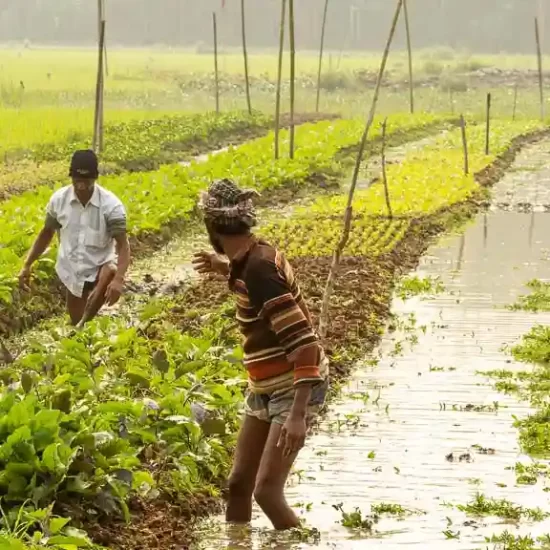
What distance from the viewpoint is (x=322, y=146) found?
90.6ft

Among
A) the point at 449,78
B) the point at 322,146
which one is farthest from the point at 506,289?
the point at 449,78

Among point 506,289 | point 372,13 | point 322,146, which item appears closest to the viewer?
point 506,289

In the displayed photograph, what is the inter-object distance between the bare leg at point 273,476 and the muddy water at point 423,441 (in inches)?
18.0

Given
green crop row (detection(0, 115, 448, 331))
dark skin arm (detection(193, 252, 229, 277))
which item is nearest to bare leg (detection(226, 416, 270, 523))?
dark skin arm (detection(193, 252, 229, 277))

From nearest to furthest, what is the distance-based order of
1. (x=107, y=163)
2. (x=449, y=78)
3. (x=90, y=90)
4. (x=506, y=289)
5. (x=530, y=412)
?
(x=530, y=412) → (x=506, y=289) → (x=107, y=163) → (x=90, y=90) → (x=449, y=78)

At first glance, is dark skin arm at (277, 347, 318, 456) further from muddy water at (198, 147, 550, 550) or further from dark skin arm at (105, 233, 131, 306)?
dark skin arm at (105, 233, 131, 306)

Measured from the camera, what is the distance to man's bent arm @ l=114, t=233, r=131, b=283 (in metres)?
7.61

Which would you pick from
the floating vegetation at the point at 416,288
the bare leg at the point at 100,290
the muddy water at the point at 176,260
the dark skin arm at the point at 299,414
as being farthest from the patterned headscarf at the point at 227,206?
the muddy water at the point at 176,260

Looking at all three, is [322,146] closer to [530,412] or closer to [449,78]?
[530,412]

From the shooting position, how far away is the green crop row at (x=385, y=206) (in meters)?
15.3

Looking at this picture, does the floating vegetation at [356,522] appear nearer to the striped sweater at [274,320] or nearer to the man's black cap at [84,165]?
the striped sweater at [274,320]

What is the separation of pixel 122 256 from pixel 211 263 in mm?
2502

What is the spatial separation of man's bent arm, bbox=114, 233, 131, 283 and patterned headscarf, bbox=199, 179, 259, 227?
2648 mm

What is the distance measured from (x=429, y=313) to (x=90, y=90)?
121ft
